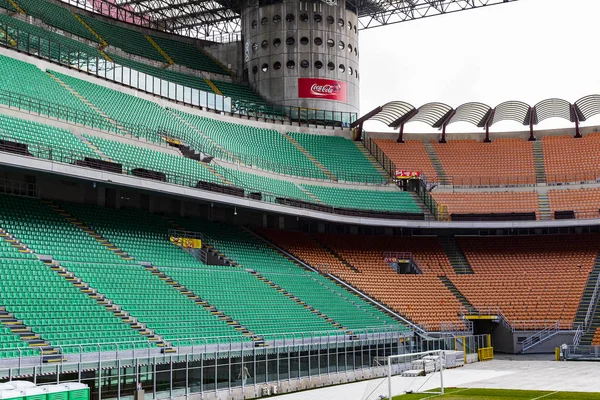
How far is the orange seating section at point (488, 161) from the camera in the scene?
6128 centimetres

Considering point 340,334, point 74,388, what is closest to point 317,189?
point 340,334

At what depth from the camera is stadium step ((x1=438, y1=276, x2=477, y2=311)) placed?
49562 millimetres

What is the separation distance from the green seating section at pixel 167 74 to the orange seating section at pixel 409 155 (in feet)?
52.5

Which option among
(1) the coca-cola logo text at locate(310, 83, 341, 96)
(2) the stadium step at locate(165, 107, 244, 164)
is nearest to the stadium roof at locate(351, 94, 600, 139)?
(1) the coca-cola logo text at locate(310, 83, 341, 96)

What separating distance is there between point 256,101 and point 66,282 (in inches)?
1409

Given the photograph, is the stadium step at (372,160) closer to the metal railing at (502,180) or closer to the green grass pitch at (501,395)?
the metal railing at (502,180)

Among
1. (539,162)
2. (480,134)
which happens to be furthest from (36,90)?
(539,162)

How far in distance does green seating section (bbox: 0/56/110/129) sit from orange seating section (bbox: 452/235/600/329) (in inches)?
1093

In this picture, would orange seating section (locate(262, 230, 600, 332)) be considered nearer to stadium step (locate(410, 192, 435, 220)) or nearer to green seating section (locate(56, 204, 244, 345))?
stadium step (locate(410, 192, 435, 220))

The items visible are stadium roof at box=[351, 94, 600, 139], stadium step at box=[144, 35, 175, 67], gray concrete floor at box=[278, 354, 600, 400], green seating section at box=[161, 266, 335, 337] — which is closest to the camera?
gray concrete floor at box=[278, 354, 600, 400]

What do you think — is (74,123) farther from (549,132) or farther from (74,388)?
(549,132)

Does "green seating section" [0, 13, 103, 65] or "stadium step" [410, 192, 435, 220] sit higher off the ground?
"green seating section" [0, 13, 103, 65]

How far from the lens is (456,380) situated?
34062 millimetres

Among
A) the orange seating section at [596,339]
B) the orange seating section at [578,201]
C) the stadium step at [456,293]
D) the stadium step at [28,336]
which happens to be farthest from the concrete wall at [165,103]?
the orange seating section at [596,339]
